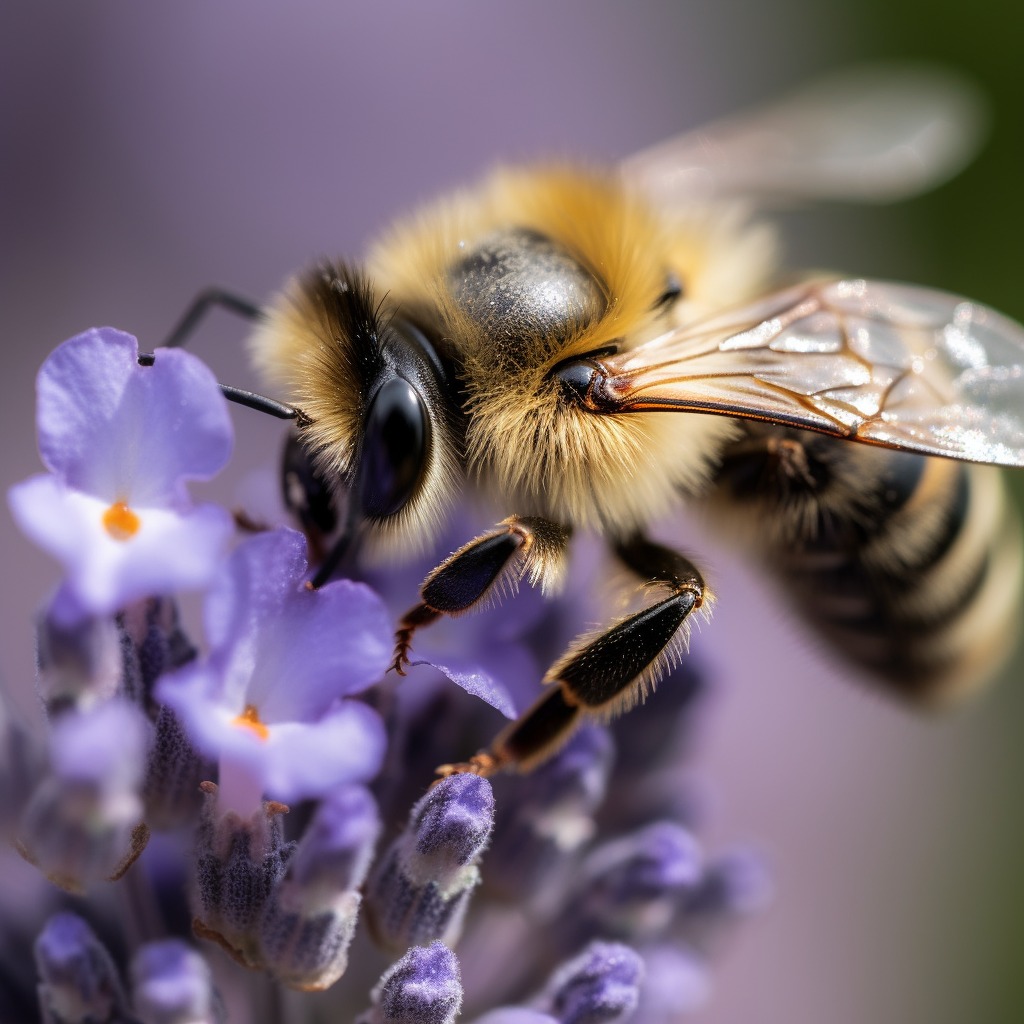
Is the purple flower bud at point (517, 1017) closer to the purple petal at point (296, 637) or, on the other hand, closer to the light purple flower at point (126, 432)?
the purple petal at point (296, 637)

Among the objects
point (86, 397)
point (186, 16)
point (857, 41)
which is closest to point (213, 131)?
point (186, 16)

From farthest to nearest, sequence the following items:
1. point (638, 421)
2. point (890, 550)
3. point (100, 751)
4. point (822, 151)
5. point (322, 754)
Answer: point (822, 151)
point (890, 550)
point (638, 421)
point (322, 754)
point (100, 751)

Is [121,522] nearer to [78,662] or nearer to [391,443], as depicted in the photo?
[78,662]

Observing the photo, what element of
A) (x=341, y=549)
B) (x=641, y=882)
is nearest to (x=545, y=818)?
(x=641, y=882)

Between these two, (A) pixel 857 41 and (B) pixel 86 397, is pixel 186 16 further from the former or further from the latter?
(B) pixel 86 397

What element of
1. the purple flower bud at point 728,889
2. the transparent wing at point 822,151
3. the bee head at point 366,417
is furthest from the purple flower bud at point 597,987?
the transparent wing at point 822,151
